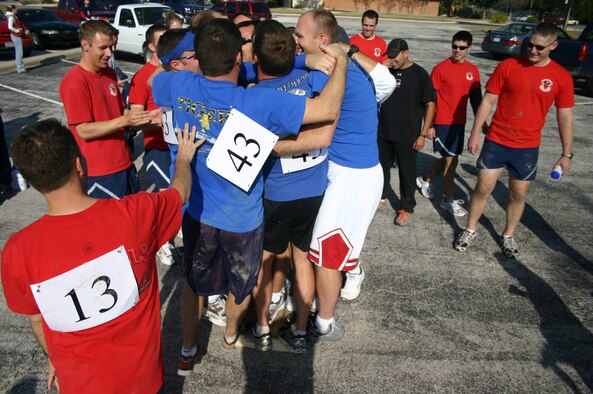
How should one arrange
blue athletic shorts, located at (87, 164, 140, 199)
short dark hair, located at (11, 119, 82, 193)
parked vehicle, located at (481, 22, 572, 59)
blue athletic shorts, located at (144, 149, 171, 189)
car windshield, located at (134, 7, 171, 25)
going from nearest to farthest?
1. short dark hair, located at (11, 119, 82, 193)
2. blue athletic shorts, located at (87, 164, 140, 199)
3. blue athletic shorts, located at (144, 149, 171, 189)
4. car windshield, located at (134, 7, 171, 25)
5. parked vehicle, located at (481, 22, 572, 59)

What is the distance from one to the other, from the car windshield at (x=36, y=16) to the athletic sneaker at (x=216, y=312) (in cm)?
1729

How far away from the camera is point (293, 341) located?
3203mm

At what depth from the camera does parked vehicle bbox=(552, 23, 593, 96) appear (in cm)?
1259

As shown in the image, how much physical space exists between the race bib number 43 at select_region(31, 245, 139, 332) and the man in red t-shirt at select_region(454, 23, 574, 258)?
373cm

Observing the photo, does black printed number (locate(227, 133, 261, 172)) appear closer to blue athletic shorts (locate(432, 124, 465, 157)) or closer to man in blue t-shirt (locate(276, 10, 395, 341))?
man in blue t-shirt (locate(276, 10, 395, 341))

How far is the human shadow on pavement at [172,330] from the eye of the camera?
9.50ft

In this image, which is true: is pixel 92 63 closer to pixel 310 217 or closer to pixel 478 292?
pixel 310 217

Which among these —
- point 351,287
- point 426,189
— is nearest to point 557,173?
point 426,189

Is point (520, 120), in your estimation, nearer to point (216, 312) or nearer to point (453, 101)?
point (453, 101)

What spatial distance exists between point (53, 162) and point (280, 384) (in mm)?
2051

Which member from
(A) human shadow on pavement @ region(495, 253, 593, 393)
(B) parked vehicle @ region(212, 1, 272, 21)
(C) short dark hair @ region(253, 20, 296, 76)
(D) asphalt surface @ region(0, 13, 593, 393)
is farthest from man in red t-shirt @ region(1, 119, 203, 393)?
(B) parked vehicle @ region(212, 1, 272, 21)

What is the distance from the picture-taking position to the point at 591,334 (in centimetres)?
340

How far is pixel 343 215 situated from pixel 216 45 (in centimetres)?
141

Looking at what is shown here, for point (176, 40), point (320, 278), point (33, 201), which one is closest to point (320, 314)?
point (320, 278)
